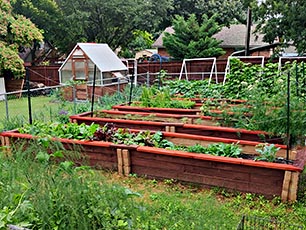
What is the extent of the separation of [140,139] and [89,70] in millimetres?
7438

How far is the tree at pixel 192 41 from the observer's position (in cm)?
1542

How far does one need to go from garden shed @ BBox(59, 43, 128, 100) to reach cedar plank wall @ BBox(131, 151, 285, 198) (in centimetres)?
695

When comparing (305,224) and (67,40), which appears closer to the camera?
(305,224)

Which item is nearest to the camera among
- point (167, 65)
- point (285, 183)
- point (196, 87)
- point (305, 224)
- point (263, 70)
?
point (305, 224)

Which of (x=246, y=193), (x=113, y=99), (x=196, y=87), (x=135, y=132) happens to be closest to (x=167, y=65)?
(x=196, y=87)

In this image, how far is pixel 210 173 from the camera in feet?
11.8

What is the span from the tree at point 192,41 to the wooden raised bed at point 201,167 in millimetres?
11661

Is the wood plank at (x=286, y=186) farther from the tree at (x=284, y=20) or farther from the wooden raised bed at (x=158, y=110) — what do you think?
the tree at (x=284, y=20)

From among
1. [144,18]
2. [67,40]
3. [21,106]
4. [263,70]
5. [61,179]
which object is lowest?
[21,106]

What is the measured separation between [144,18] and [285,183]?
17261 millimetres

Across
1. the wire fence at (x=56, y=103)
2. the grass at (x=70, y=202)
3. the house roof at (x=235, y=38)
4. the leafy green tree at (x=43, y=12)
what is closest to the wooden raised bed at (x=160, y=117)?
the wire fence at (x=56, y=103)

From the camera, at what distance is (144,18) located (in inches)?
748

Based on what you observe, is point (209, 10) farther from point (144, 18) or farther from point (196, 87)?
point (196, 87)

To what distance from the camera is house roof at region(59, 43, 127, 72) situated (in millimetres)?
10961
